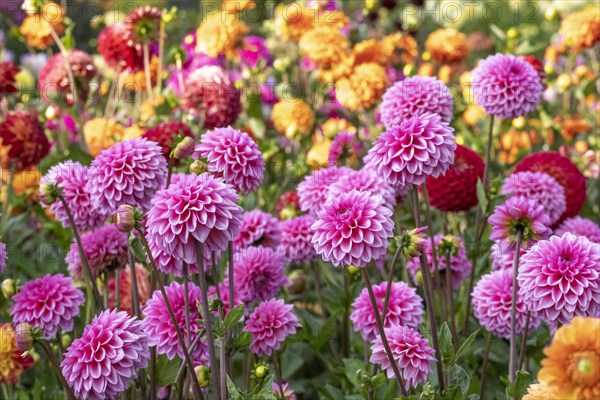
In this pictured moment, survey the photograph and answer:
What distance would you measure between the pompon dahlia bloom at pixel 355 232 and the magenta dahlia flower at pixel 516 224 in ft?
1.09

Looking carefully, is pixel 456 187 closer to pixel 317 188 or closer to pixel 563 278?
pixel 317 188

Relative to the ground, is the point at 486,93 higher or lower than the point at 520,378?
higher

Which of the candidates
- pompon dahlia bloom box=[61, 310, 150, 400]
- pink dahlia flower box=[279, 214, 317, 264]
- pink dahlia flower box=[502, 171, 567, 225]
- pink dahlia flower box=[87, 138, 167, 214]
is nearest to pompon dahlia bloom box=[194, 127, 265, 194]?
pink dahlia flower box=[87, 138, 167, 214]

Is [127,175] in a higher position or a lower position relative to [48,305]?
higher

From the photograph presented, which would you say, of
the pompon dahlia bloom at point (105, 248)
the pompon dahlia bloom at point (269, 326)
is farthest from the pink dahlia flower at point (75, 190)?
the pompon dahlia bloom at point (269, 326)

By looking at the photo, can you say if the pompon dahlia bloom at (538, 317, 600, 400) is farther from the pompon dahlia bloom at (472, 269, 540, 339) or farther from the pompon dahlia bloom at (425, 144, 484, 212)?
the pompon dahlia bloom at (425, 144, 484, 212)

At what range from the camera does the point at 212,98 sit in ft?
9.50

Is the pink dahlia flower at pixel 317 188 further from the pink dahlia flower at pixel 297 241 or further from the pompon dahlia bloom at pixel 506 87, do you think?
the pompon dahlia bloom at pixel 506 87

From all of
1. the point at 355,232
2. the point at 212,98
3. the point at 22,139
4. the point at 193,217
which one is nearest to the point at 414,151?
the point at 355,232

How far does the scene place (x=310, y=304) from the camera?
2693mm

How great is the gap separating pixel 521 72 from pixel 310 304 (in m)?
1.10

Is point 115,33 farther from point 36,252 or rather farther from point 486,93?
point 486,93

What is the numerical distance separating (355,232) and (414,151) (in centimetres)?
24

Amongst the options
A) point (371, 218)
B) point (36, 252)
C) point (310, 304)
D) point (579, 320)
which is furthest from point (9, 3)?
point (579, 320)
